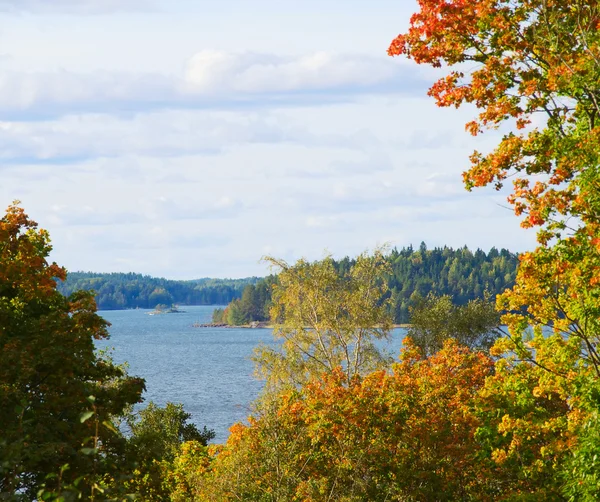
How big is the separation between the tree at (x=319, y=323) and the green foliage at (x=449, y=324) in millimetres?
17217

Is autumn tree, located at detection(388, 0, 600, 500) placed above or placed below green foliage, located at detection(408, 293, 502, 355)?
above

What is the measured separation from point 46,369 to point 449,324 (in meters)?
49.5

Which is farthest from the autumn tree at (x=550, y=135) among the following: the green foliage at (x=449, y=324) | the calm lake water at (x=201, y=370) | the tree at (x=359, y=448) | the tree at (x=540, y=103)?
the green foliage at (x=449, y=324)

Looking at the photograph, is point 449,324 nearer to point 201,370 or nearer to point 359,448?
point 359,448

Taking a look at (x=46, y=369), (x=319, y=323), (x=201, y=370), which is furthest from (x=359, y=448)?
(x=201, y=370)

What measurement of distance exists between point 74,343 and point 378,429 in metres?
9.04

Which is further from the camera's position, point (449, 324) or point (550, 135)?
point (449, 324)

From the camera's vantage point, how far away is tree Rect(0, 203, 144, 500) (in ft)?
53.4

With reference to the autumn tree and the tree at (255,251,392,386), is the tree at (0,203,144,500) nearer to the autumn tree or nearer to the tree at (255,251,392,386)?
the autumn tree

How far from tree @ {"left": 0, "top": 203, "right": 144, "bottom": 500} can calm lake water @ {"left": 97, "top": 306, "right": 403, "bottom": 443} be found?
1658cm

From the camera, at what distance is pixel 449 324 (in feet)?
211

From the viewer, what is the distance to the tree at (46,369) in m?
16.3

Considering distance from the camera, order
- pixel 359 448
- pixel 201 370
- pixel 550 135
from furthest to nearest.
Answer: pixel 201 370, pixel 359 448, pixel 550 135

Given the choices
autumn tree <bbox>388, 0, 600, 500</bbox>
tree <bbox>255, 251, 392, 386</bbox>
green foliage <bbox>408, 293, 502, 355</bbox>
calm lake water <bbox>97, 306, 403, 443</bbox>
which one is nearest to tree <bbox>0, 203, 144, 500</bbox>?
autumn tree <bbox>388, 0, 600, 500</bbox>
